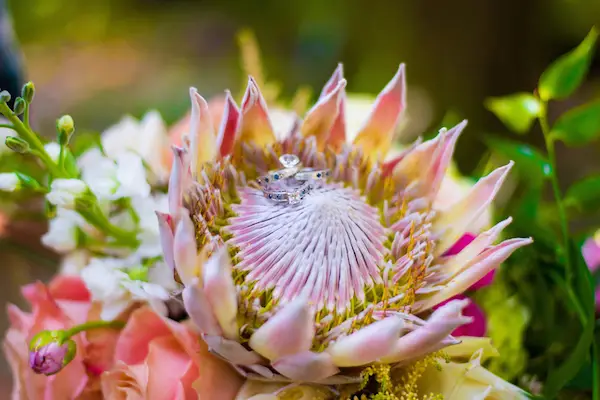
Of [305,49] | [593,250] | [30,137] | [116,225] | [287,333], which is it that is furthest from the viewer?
[305,49]

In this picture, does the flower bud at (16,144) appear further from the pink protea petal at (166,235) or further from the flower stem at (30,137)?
the pink protea petal at (166,235)

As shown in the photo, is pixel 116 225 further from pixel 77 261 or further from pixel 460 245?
pixel 460 245

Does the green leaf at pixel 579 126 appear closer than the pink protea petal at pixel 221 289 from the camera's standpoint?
No

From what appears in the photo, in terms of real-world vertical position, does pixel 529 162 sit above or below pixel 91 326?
above

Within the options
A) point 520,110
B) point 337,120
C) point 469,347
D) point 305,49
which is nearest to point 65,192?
point 337,120

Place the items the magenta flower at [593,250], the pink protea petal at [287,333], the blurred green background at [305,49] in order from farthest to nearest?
1. the blurred green background at [305,49]
2. the magenta flower at [593,250]
3. the pink protea petal at [287,333]

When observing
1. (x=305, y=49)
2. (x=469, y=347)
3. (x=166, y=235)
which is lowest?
(x=469, y=347)

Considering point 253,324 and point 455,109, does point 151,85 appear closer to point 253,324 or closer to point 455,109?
point 455,109

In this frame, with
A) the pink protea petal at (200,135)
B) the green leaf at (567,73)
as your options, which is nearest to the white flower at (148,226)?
the pink protea petal at (200,135)
